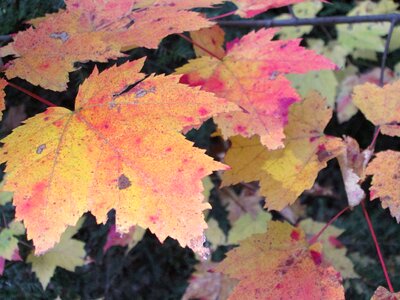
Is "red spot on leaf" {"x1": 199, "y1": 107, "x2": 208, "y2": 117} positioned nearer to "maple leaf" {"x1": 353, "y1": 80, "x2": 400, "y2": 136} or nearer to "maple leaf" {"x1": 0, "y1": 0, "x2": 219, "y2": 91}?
"maple leaf" {"x1": 0, "y1": 0, "x2": 219, "y2": 91}

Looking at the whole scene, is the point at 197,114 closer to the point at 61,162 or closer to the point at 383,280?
the point at 61,162

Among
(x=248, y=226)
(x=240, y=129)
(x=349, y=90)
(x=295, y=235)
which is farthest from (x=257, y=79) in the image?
(x=349, y=90)

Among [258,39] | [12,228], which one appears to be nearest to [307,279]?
[258,39]

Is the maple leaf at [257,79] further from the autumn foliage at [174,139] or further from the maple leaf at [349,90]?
the maple leaf at [349,90]

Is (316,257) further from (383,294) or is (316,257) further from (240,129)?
(240,129)

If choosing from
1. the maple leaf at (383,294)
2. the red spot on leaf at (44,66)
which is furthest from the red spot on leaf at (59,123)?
the maple leaf at (383,294)

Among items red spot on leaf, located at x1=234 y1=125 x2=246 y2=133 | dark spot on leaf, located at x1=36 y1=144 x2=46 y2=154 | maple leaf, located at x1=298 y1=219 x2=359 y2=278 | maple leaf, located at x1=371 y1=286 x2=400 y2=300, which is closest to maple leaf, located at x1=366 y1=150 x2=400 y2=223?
maple leaf, located at x1=371 y1=286 x2=400 y2=300
